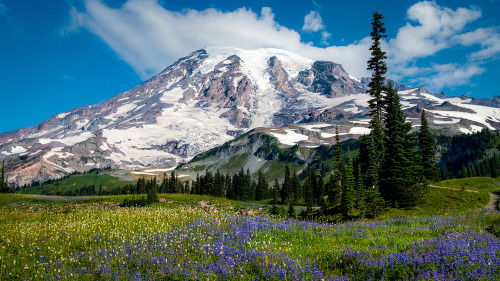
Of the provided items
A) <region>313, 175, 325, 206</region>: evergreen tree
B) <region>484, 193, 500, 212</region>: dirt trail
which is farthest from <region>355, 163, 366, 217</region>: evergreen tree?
<region>313, 175, 325, 206</region>: evergreen tree

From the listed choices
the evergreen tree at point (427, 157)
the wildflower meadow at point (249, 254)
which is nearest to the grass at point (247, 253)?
the wildflower meadow at point (249, 254)

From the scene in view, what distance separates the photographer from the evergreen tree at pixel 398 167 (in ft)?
93.6

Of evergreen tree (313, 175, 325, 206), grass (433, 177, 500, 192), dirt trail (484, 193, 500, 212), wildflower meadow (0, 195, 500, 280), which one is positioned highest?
grass (433, 177, 500, 192)

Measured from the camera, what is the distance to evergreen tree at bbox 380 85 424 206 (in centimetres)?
2853

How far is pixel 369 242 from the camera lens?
35.3 feet

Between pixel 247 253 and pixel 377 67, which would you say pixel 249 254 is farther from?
pixel 377 67

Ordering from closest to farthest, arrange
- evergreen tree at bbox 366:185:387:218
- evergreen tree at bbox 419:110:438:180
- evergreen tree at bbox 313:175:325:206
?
evergreen tree at bbox 366:185:387:218 → evergreen tree at bbox 419:110:438:180 → evergreen tree at bbox 313:175:325:206

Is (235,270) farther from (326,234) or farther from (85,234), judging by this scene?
(85,234)

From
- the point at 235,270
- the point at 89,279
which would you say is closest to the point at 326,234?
the point at 235,270

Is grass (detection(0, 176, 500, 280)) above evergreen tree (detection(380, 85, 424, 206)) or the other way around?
the other way around

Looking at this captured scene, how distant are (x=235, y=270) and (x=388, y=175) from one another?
28905mm

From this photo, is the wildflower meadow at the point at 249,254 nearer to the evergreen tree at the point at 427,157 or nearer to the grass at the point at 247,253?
the grass at the point at 247,253

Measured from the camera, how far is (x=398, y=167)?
30.6m

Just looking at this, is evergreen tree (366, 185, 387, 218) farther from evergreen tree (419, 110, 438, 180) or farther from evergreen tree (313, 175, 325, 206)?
evergreen tree (313, 175, 325, 206)
